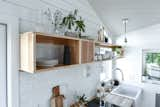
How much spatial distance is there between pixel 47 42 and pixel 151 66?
2728 mm

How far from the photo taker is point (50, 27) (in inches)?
71.1

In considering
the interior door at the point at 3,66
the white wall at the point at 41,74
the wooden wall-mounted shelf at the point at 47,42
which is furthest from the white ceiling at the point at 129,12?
the interior door at the point at 3,66

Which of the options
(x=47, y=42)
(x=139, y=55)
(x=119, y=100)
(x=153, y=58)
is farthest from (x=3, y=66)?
(x=153, y=58)

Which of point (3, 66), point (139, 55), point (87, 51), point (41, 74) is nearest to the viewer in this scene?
A: point (3, 66)

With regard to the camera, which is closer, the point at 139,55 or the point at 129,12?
the point at 129,12

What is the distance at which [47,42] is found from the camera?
177 cm

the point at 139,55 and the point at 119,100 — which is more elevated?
the point at 139,55

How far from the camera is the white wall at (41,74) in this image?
145cm

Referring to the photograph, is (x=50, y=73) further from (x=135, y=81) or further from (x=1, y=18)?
(x=135, y=81)

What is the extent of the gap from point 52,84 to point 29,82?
375mm

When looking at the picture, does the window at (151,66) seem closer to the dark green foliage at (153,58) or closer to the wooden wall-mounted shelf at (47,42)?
the dark green foliage at (153,58)

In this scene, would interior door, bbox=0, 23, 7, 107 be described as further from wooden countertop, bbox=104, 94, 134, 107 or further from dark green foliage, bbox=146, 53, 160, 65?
dark green foliage, bbox=146, 53, 160, 65

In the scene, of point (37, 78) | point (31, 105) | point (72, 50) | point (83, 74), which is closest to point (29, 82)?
point (37, 78)

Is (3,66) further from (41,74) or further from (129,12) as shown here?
(129,12)
